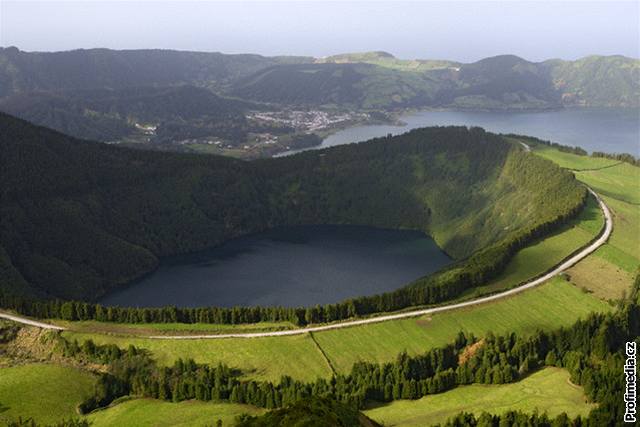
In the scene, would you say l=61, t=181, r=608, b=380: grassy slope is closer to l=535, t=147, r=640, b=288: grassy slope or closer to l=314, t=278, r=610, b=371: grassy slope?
l=314, t=278, r=610, b=371: grassy slope

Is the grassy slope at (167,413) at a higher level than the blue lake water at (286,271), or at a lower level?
higher

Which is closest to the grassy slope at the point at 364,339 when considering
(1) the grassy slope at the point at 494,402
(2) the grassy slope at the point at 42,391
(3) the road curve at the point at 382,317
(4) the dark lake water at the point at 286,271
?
(3) the road curve at the point at 382,317

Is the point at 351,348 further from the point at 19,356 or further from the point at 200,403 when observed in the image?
the point at 19,356

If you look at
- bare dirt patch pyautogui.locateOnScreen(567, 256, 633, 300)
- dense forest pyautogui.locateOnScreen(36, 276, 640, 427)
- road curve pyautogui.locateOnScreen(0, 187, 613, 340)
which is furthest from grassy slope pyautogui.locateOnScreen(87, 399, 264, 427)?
bare dirt patch pyautogui.locateOnScreen(567, 256, 633, 300)

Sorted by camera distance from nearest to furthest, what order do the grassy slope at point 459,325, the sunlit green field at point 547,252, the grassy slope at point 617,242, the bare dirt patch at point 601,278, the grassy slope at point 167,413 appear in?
the grassy slope at point 167,413, the grassy slope at point 459,325, the bare dirt patch at point 601,278, the sunlit green field at point 547,252, the grassy slope at point 617,242

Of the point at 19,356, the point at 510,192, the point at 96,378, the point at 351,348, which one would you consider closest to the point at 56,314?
the point at 19,356

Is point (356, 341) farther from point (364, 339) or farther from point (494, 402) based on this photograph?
point (494, 402)

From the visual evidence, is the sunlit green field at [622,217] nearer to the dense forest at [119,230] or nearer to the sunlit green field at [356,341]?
the dense forest at [119,230]
